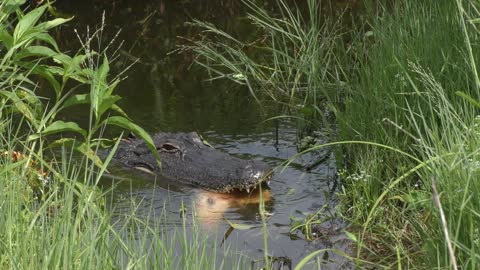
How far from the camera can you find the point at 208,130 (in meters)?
6.90

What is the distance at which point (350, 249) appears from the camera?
181 inches

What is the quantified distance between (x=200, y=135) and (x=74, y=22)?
4.58 m

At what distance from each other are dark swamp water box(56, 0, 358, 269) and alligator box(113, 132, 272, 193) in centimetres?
9

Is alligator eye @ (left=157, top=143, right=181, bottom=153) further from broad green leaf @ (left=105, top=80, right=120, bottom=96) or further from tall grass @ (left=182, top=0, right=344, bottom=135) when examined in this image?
broad green leaf @ (left=105, top=80, right=120, bottom=96)

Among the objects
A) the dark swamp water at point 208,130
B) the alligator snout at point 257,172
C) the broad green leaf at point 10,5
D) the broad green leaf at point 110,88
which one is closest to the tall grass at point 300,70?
the dark swamp water at point 208,130

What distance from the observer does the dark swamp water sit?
4.91 meters

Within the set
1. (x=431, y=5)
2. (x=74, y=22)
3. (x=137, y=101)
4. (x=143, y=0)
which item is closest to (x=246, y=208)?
(x=431, y=5)

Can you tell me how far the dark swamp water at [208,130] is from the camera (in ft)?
16.1

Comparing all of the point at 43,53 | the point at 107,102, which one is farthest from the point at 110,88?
the point at 43,53

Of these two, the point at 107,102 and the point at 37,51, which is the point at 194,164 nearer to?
the point at 107,102

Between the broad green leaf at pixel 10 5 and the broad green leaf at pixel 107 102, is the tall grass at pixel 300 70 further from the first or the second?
the broad green leaf at pixel 10 5

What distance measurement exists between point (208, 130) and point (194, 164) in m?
0.73

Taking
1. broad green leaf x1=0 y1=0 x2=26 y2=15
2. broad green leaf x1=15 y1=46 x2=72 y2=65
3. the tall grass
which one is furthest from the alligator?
broad green leaf x1=0 y1=0 x2=26 y2=15

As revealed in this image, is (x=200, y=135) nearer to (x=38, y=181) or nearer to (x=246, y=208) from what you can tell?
(x=246, y=208)
